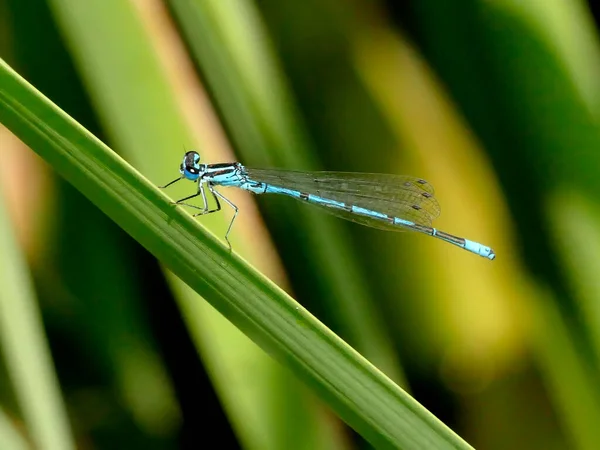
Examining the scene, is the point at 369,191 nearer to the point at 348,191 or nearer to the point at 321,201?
the point at 348,191

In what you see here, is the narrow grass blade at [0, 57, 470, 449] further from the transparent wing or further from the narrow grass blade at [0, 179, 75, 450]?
the transparent wing

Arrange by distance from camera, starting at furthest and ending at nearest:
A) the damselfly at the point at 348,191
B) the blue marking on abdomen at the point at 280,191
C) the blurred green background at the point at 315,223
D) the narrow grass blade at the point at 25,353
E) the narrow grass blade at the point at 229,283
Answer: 1. the blue marking on abdomen at the point at 280,191
2. the damselfly at the point at 348,191
3. the blurred green background at the point at 315,223
4. the narrow grass blade at the point at 25,353
5. the narrow grass blade at the point at 229,283

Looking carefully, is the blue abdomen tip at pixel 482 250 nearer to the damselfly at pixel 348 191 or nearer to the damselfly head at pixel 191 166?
the damselfly at pixel 348 191

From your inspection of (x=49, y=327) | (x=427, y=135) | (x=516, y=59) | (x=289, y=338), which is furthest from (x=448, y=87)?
(x=49, y=327)

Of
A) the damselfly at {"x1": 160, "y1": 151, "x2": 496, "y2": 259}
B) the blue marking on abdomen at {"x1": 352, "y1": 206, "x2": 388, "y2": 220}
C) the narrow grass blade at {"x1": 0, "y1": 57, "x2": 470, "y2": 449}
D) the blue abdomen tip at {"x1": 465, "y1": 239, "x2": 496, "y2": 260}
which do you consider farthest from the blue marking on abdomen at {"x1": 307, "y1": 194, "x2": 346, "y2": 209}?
the narrow grass blade at {"x1": 0, "y1": 57, "x2": 470, "y2": 449}

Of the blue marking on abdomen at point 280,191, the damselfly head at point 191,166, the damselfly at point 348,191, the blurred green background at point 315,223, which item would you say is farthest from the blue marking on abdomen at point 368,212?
the damselfly head at point 191,166

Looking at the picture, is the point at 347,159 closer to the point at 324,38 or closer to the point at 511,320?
the point at 324,38

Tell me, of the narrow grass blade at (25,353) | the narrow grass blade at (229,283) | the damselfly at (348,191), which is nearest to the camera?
the narrow grass blade at (229,283)
